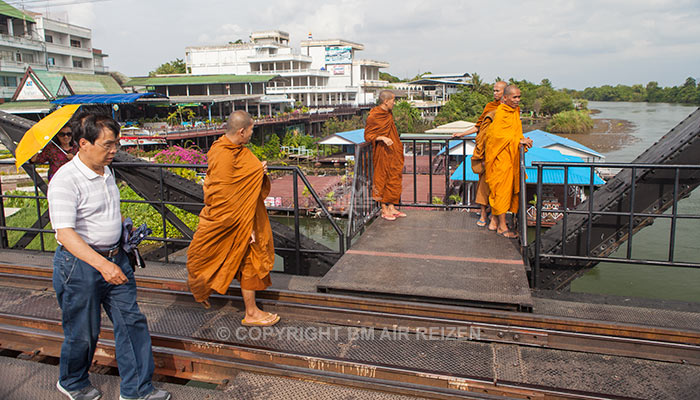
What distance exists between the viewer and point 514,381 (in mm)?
3031

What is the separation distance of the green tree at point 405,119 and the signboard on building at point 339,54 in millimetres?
18010

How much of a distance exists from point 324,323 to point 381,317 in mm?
471

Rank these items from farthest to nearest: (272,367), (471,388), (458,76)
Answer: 1. (458,76)
2. (272,367)
3. (471,388)

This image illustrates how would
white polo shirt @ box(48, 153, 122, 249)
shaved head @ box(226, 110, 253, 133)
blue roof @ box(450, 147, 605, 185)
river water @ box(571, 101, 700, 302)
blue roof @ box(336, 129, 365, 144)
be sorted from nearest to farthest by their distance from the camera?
white polo shirt @ box(48, 153, 122, 249) < shaved head @ box(226, 110, 253, 133) < river water @ box(571, 101, 700, 302) < blue roof @ box(450, 147, 605, 185) < blue roof @ box(336, 129, 365, 144)

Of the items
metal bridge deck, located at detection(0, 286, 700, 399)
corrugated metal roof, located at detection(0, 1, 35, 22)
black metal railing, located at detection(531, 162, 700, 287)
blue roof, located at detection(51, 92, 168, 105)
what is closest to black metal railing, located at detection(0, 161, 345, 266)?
metal bridge deck, located at detection(0, 286, 700, 399)

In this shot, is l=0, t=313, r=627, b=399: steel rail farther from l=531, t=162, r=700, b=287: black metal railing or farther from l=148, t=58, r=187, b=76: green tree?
l=148, t=58, r=187, b=76: green tree

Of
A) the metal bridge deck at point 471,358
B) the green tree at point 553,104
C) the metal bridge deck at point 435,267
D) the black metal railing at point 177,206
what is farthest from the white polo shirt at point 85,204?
the green tree at point 553,104

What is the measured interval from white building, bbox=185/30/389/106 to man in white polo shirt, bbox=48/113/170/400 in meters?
50.5

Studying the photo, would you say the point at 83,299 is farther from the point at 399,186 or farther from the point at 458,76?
the point at 458,76

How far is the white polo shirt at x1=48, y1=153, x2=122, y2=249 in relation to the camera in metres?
2.68

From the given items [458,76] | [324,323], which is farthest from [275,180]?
[458,76]

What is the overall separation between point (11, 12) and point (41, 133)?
150ft

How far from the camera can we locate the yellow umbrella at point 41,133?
3.43 meters

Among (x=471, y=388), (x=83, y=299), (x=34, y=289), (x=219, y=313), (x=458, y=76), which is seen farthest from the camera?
(x=458, y=76)
